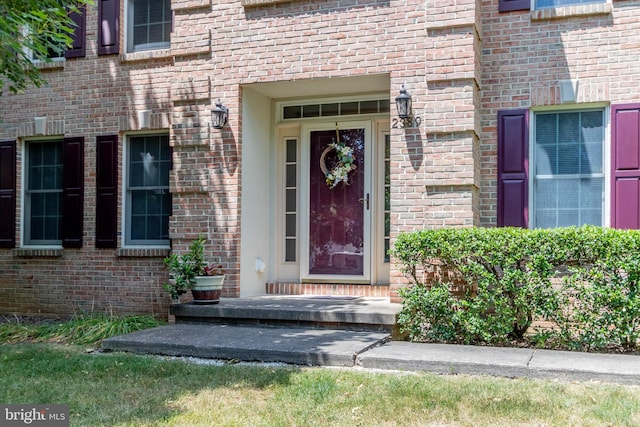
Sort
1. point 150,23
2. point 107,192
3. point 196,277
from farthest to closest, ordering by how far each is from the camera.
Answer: point 150,23, point 107,192, point 196,277

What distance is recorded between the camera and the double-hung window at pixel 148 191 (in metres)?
8.84

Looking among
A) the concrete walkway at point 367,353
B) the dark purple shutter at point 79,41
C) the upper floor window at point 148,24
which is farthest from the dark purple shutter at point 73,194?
the concrete walkway at point 367,353

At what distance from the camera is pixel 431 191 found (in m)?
7.07

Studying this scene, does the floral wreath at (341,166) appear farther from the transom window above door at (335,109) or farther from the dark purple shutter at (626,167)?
the dark purple shutter at (626,167)

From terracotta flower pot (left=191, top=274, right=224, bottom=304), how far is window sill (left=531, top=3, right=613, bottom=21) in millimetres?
Result: 4711

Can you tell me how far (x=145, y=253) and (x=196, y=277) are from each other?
1.52 meters

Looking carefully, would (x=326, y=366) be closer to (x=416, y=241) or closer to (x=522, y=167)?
(x=416, y=241)

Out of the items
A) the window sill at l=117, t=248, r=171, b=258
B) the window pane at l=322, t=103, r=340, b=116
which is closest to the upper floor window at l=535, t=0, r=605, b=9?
the window pane at l=322, t=103, r=340, b=116

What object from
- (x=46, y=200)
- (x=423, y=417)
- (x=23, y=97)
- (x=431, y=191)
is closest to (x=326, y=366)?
(x=423, y=417)

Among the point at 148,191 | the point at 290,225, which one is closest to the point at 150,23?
the point at 148,191

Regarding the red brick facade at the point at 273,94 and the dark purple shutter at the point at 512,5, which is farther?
the dark purple shutter at the point at 512,5

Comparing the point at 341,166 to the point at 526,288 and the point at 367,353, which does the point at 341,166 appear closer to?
the point at 526,288

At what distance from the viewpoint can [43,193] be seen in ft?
31.1

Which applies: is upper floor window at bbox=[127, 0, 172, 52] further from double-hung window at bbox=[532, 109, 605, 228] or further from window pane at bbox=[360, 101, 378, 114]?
double-hung window at bbox=[532, 109, 605, 228]
